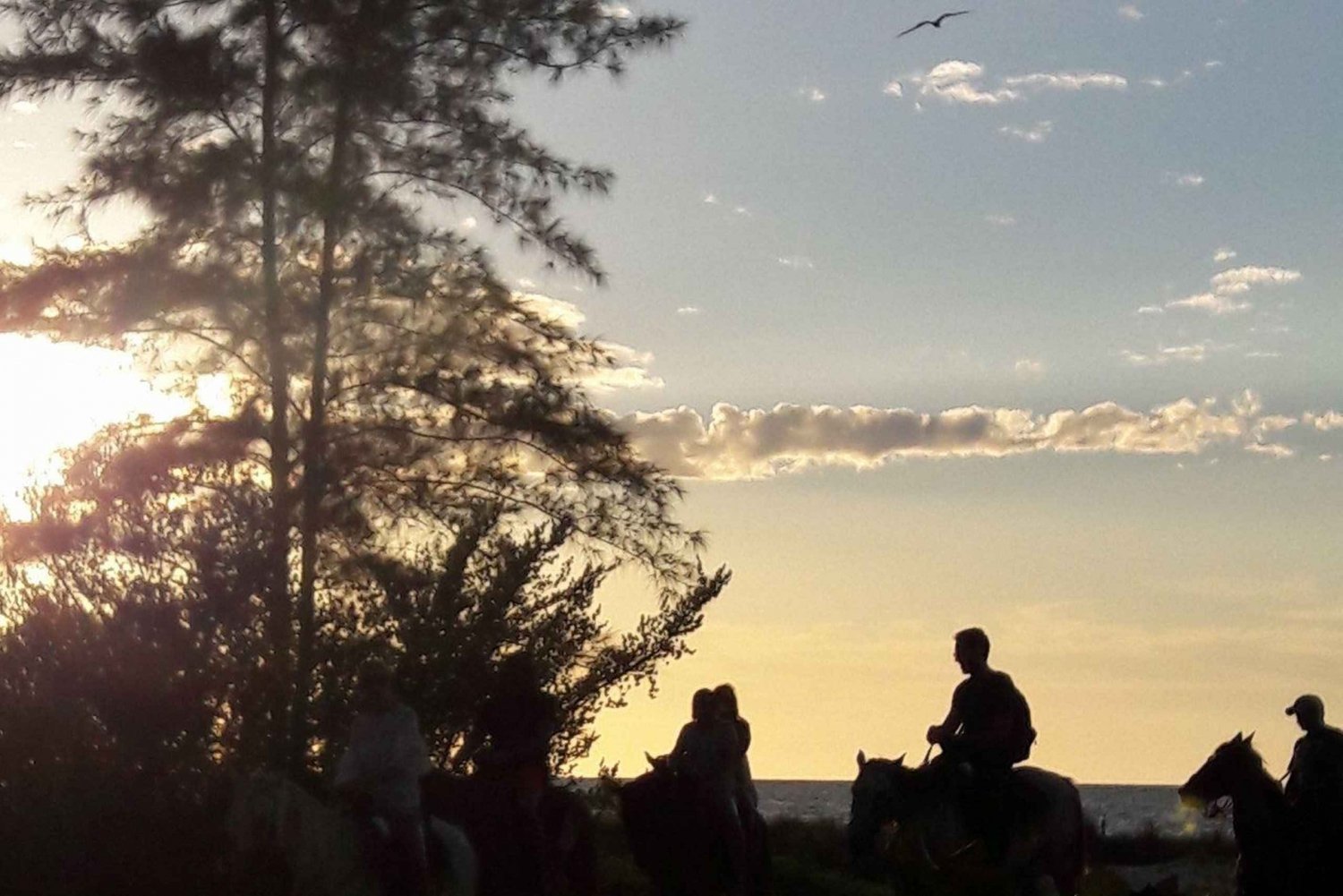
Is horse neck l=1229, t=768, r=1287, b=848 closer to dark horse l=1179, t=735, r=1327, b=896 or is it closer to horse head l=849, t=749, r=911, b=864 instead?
dark horse l=1179, t=735, r=1327, b=896

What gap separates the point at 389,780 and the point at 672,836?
3332 millimetres

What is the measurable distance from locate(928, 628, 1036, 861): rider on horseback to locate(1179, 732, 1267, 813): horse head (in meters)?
1.51

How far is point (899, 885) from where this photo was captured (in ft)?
50.1

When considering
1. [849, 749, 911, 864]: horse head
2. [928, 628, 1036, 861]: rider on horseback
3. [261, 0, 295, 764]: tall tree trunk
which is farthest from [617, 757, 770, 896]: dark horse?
[261, 0, 295, 764]: tall tree trunk

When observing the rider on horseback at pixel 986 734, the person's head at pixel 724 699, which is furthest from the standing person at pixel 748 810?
the rider on horseback at pixel 986 734

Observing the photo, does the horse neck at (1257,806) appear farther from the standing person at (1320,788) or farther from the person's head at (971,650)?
the person's head at (971,650)

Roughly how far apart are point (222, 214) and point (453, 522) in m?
4.26

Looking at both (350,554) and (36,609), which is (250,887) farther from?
(350,554)

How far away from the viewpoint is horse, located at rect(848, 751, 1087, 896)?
14609mm

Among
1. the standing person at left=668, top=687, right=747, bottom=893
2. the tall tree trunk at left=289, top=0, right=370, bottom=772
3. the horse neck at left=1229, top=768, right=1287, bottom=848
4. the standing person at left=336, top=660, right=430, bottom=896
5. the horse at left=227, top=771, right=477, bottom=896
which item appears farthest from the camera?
the tall tree trunk at left=289, top=0, right=370, bottom=772

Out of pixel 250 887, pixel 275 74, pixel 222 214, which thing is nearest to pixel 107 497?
pixel 222 214

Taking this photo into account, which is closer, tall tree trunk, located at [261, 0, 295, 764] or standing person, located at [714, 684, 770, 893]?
standing person, located at [714, 684, 770, 893]

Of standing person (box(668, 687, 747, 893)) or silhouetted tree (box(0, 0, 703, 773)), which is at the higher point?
silhouetted tree (box(0, 0, 703, 773))

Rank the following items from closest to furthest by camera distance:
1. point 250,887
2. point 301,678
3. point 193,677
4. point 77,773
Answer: point 250,887, point 77,773, point 193,677, point 301,678
